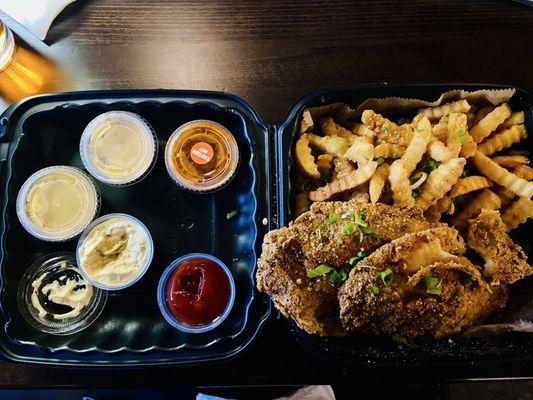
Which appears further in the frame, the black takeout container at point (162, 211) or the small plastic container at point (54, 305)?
the small plastic container at point (54, 305)

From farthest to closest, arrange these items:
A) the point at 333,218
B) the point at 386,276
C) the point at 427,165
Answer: the point at 427,165, the point at 333,218, the point at 386,276

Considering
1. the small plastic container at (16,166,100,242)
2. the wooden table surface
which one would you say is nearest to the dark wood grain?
the wooden table surface

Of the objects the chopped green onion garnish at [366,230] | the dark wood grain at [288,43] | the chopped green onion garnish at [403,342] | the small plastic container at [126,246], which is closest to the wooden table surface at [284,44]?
the dark wood grain at [288,43]

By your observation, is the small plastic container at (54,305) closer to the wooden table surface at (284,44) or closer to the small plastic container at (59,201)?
the small plastic container at (59,201)

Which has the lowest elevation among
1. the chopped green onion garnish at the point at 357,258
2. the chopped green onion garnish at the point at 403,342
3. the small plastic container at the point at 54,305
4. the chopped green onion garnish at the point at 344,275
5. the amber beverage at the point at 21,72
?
the small plastic container at the point at 54,305

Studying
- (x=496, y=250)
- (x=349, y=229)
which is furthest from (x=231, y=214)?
(x=496, y=250)

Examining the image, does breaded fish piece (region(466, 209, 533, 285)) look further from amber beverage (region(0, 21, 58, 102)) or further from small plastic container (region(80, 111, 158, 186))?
amber beverage (region(0, 21, 58, 102))

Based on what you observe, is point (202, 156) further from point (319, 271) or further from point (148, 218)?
point (319, 271)
